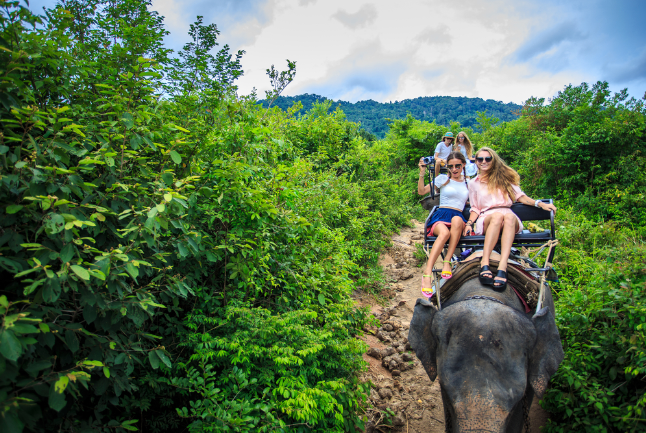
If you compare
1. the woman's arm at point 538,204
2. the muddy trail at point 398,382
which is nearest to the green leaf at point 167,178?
the muddy trail at point 398,382

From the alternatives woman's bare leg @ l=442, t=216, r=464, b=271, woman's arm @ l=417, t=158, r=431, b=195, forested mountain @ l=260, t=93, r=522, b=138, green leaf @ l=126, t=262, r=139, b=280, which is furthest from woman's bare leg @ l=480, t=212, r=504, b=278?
forested mountain @ l=260, t=93, r=522, b=138

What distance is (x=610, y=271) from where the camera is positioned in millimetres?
3836

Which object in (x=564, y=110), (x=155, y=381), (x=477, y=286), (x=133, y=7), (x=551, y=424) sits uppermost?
(x=564, y=110)

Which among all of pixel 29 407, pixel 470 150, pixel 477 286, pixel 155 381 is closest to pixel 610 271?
pixel 477 286

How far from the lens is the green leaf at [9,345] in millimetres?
1457

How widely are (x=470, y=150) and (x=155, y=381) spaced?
6010mm

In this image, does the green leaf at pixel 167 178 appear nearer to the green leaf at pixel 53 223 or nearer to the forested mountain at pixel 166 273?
the forested mountain at pixel 166 273

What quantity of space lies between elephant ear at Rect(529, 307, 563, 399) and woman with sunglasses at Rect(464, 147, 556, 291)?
44 cm

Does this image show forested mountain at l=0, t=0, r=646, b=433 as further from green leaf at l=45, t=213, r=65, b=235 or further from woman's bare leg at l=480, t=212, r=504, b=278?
woman's bare leg at l=480, t=212, r=504, b=278

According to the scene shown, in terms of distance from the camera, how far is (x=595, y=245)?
22.6 feet

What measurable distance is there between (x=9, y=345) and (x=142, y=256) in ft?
3.33

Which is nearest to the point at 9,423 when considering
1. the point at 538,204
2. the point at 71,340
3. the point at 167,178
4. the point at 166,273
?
the point at 71,340

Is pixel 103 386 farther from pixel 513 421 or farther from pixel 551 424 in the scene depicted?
pixel 551 424

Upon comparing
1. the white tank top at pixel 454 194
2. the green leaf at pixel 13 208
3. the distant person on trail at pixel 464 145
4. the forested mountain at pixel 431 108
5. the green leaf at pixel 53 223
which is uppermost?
the forested mountain at pixel 431 108
